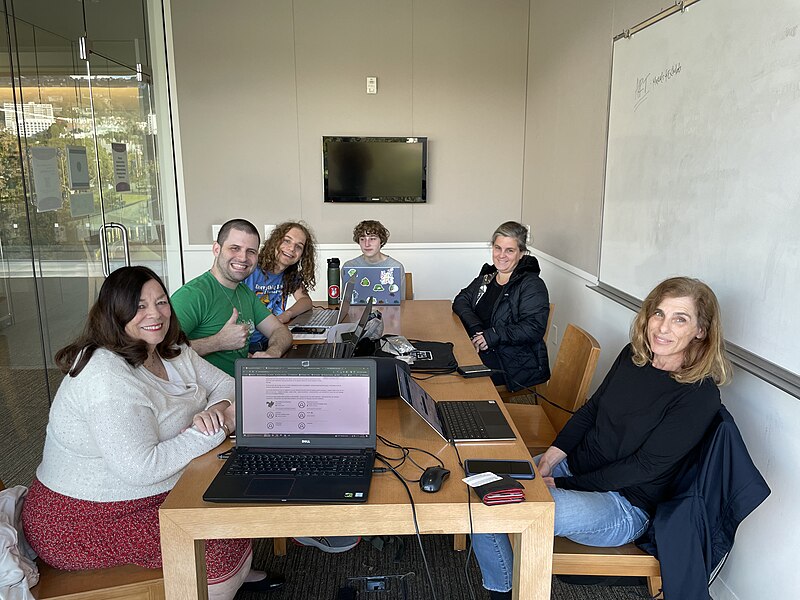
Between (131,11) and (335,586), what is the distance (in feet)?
12.8

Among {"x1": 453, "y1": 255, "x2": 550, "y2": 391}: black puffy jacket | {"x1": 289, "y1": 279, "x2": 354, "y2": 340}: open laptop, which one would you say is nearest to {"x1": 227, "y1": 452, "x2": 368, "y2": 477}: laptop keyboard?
{"x1": 289, "y1": 279, "x2": 354, "y2": 340}: open laptop

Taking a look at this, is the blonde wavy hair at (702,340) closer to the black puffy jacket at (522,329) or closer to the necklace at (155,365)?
the black puffy jacket at (522,329)

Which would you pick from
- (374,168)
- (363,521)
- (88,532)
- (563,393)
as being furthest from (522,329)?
(374,168)

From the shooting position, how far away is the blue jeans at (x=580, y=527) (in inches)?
68.5

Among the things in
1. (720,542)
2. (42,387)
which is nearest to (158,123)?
(42,387)

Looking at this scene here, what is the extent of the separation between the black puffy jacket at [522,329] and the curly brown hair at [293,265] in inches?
40.4

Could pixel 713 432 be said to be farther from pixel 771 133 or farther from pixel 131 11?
pixel 131 11

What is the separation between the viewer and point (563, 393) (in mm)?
2551

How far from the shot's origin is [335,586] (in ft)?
7.32

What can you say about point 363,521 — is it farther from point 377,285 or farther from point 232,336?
point 377,285

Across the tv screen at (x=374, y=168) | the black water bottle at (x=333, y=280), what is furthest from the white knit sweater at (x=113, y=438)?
the tv screen at (x=374, y=168)

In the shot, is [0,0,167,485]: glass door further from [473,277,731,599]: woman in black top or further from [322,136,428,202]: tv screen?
[473,277,731,599]: woman in black top

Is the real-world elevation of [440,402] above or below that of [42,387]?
above

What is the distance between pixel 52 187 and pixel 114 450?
2.08 m
